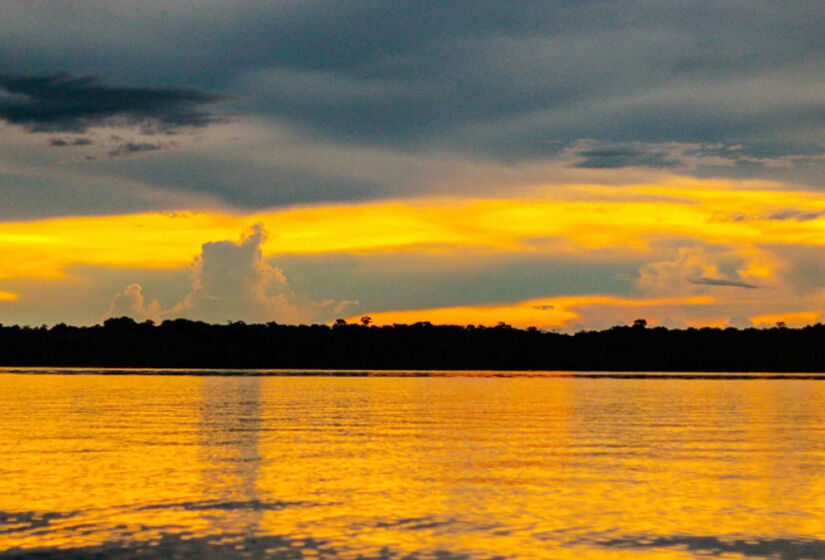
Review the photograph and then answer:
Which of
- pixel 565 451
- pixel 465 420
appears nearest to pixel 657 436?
pixel 565 451

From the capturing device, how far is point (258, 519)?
33.9m

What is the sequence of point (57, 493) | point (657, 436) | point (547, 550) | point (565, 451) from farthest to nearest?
point (657, 436), point (565, 451), point (57, 493), point (547, 550)

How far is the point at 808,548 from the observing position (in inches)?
1187

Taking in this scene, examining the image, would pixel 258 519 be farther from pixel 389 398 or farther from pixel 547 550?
pixel 389 398

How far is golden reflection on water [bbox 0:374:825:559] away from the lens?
30.8 meters

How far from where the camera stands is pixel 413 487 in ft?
136

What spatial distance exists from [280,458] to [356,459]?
363 cm

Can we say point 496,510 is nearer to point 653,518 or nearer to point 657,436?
point 653,518

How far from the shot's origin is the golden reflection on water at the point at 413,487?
30750mm

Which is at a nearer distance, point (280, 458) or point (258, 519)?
point (258, 519)

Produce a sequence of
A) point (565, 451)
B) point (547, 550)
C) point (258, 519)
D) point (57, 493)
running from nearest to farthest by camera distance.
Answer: point (547, 550) < point (258, 519) < point (57, 493) < point (565, 451)

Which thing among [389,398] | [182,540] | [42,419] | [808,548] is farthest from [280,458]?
[389,398]

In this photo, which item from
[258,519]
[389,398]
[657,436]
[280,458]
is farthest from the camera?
[389,398]

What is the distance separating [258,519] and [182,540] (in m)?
3.86
